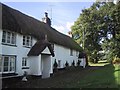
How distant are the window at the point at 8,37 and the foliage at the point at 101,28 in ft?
117

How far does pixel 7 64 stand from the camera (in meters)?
22.8

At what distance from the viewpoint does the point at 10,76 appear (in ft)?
74.7

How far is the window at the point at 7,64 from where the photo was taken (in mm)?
21869

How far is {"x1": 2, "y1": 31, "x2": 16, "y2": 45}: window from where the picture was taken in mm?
22695

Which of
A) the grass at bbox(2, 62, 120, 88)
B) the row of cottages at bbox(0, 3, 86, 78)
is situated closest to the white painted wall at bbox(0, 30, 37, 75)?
the row of cottages at bbox(0, 3, 86, 78)

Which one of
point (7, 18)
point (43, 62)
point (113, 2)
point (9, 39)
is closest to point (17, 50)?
point (9, 39)

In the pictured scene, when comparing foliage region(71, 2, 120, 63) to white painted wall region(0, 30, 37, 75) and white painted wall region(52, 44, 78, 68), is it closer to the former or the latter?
white painted wall region(52, 44, 78, 68)

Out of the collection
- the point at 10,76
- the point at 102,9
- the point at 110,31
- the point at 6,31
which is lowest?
the point at 10,76

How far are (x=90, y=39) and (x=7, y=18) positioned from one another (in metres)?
39.8

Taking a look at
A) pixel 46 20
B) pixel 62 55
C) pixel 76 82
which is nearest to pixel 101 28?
pixel 46 20

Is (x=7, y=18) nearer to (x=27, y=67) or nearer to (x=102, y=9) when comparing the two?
(x=27, y=67)

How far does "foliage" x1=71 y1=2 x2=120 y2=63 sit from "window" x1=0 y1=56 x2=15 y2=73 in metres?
36.5

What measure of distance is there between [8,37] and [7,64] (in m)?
2.61

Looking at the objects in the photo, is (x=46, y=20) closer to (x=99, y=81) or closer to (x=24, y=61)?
(x=24, y=61)
